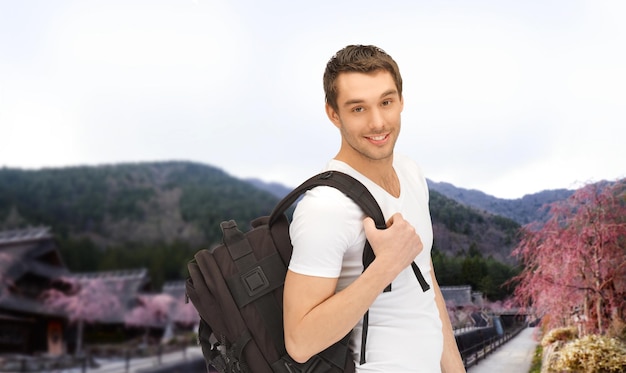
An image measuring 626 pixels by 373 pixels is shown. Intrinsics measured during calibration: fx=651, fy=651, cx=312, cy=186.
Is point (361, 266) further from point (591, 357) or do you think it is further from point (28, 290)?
point (28, 290)


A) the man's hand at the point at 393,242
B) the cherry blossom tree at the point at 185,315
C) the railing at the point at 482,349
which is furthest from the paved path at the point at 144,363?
the man's hand at the point at 393,242

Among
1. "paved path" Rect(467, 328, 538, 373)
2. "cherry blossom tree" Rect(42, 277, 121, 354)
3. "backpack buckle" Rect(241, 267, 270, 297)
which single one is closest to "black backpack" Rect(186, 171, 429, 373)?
"backpack buckle" Rect(241, 267, 270, 297)

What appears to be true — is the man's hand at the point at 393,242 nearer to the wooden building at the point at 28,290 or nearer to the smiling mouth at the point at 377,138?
the smiling mouth at the point at 377,138

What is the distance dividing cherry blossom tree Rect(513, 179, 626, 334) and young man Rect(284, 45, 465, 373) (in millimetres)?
1586

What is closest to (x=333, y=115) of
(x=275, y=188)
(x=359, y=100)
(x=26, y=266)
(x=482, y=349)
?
(x=359, y=100)

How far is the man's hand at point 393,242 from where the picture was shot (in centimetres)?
61

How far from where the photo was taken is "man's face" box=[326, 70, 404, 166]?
0.67 metres

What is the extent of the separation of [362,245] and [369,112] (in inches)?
5.6

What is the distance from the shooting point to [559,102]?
82.9 inches

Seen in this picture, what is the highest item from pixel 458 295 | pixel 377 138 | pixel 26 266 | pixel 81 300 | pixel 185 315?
pixel 377 138

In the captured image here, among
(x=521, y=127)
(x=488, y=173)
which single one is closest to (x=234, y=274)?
(x=488, y=173)

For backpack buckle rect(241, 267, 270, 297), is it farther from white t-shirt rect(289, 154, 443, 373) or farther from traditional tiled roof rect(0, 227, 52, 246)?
traditional tiled roof rect(0, 227, 52, 246)

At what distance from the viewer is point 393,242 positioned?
0.61 meters

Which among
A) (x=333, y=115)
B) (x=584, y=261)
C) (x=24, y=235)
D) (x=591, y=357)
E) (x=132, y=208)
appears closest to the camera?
(x=333, y=115)
